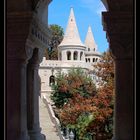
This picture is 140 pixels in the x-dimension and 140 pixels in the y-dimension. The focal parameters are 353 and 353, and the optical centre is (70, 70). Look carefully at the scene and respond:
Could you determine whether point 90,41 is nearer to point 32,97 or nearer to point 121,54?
point 32,97

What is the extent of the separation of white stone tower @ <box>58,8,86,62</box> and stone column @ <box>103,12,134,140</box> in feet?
163

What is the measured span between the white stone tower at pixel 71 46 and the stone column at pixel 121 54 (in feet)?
163

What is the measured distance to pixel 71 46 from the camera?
55.3 metres

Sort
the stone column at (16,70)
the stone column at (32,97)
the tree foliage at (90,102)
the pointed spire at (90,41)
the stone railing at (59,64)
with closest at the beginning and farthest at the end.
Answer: the stone column at (16,70), the stone column at (32,97), the tree foliage at (90,102), the stone railing at (59,64), the pointed spire at (90,41)

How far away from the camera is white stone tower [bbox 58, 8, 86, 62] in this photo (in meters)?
55.5

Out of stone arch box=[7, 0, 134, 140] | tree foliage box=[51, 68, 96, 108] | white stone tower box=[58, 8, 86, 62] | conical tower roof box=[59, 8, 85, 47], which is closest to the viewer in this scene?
stone arch box=[7, 0, 134, 140]

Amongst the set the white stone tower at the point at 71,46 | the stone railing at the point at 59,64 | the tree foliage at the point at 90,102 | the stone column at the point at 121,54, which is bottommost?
the tree foliage at the point at 90,102

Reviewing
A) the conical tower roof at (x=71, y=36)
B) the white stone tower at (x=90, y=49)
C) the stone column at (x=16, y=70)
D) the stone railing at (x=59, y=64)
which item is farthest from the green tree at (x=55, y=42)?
the stone column at (x=16, y=70)

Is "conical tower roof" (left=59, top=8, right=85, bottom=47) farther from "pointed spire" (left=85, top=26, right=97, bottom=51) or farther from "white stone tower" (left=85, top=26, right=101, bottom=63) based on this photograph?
"pointed spire" (left=85, top=26, right=97, bottom=51)

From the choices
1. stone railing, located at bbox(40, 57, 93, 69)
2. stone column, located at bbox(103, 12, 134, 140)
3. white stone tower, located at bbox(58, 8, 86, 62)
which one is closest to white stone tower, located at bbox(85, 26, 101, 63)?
white stone tower, located at bbox(58, 8, 86, 62)

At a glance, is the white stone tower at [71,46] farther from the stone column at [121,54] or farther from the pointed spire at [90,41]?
the stone column at [121,54]

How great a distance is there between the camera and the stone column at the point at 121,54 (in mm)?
5172
